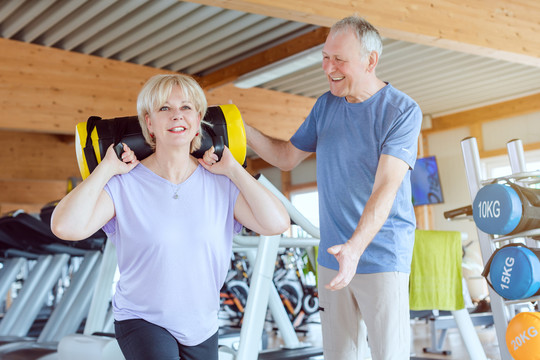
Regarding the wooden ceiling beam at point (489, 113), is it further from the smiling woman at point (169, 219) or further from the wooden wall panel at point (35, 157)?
the smiling woman at point (169, 219)

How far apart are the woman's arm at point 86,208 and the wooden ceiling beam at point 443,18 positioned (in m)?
3.05

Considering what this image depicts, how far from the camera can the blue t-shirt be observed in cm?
206

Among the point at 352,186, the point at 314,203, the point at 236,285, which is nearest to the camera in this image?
the point at 352,186

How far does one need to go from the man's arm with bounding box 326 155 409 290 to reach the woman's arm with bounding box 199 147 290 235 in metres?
0.20

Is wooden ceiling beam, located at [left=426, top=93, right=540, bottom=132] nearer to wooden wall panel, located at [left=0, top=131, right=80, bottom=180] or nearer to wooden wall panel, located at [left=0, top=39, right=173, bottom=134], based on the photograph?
wooden wall panel, located at [left=0, top=39, right=173, bottom=134]

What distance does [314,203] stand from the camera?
13820mm

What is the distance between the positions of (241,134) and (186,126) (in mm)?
289

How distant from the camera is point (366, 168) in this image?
2.13 meters

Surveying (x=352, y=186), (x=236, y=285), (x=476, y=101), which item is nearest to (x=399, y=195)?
(x=352, y=186)

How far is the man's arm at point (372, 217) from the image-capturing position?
5.81 feet

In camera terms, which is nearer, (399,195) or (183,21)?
(399,195)

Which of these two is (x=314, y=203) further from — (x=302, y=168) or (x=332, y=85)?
(x=332, y=85)

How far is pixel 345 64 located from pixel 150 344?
1121 mm

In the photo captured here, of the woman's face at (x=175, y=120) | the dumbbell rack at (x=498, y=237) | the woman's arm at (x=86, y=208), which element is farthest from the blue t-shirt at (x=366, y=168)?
the dumbbell rack at (x=498, y=237)
